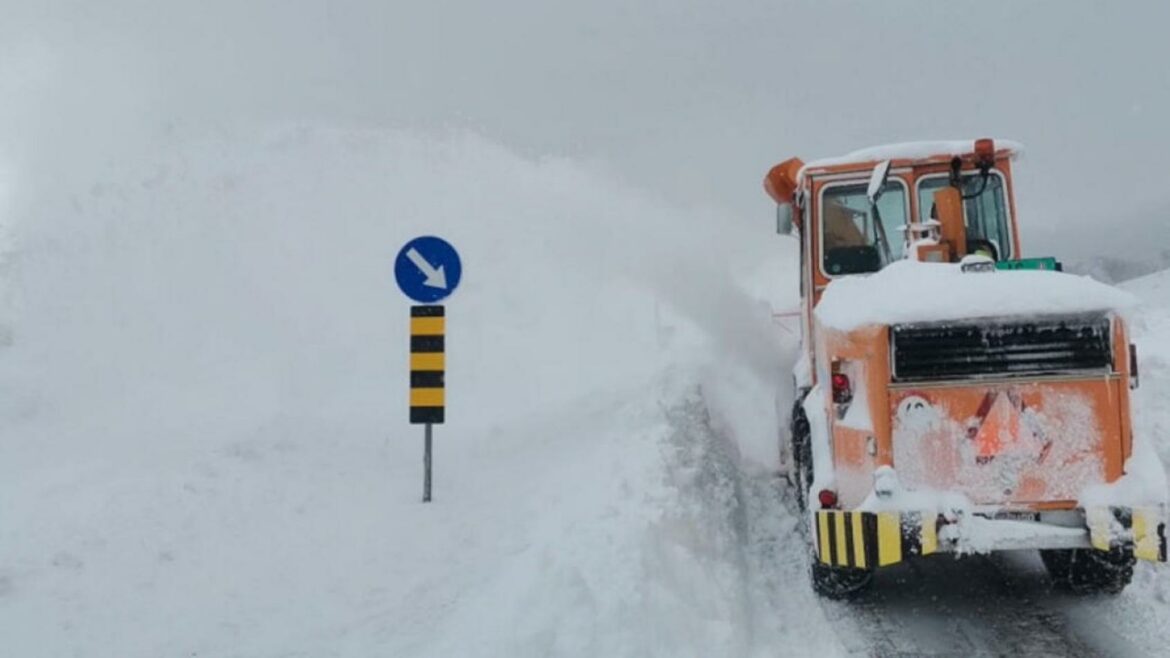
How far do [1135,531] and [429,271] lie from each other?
4882 mm

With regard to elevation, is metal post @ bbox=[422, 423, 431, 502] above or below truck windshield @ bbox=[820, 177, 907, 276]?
below

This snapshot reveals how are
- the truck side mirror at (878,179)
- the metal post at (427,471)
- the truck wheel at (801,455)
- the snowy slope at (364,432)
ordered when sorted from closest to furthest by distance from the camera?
the snowy slope at (364,432) → the truck wheel at (801,455) → the truck side mirror at (878,179) → the metal post at (427,471)

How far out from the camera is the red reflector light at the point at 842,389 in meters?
5.53

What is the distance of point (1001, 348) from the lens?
16.6 feet

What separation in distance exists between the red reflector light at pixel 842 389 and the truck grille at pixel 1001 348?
0.44 metres

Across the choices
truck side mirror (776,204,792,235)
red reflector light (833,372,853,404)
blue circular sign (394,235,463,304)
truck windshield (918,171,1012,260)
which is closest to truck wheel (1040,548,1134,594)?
red reflector light (833,372,853,404)

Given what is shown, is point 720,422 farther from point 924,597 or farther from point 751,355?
point 924,597

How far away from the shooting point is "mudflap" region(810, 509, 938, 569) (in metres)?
5.04

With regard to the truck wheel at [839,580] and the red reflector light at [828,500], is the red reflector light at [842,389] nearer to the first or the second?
the red reflector light at [828,500]

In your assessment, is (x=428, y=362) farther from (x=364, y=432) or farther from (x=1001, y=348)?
(x=1001, y=348)

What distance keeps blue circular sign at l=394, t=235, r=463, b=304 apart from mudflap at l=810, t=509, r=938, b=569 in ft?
11.6

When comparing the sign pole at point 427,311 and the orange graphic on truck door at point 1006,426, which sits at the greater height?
the sign pole at point 427,311

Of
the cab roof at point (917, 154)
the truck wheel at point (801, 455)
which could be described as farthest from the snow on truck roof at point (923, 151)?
the truck wheel at point (801, 455)

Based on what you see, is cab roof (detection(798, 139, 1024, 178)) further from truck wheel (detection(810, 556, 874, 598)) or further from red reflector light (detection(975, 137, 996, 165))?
truck wheel (detection(810, 556, 874, 598))
